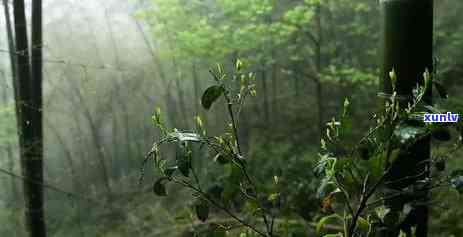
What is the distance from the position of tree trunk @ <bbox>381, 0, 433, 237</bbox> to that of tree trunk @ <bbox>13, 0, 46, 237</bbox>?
2.37 metres

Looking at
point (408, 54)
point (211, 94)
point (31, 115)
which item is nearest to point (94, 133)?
point (31, 115)

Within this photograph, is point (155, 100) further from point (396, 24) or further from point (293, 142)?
point (396, 24)

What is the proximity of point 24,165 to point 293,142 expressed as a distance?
4767mm

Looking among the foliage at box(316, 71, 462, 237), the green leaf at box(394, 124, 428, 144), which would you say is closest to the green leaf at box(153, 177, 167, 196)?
the foliage at box(316, 71, 462, 237)

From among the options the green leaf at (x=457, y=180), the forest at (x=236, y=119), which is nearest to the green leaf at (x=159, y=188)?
the forest at (x=236, y=119)

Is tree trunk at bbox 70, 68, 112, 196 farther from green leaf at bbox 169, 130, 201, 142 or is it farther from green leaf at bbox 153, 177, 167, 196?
green leaf at bbox 169, 130, 201, 142

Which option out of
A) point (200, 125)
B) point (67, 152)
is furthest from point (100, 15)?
point (200, 125)

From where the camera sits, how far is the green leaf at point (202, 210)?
3.22 feet

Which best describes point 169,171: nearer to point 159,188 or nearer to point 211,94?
point 159,188

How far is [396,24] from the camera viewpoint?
98 cm

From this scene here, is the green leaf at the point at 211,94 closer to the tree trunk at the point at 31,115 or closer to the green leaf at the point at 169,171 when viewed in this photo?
the green leaf at the point at 169,171

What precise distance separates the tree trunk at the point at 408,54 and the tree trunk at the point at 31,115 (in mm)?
2368

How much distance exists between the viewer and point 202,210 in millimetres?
984

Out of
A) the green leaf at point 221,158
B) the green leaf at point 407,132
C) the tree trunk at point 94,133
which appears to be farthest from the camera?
the tree trunk at point 94,133
